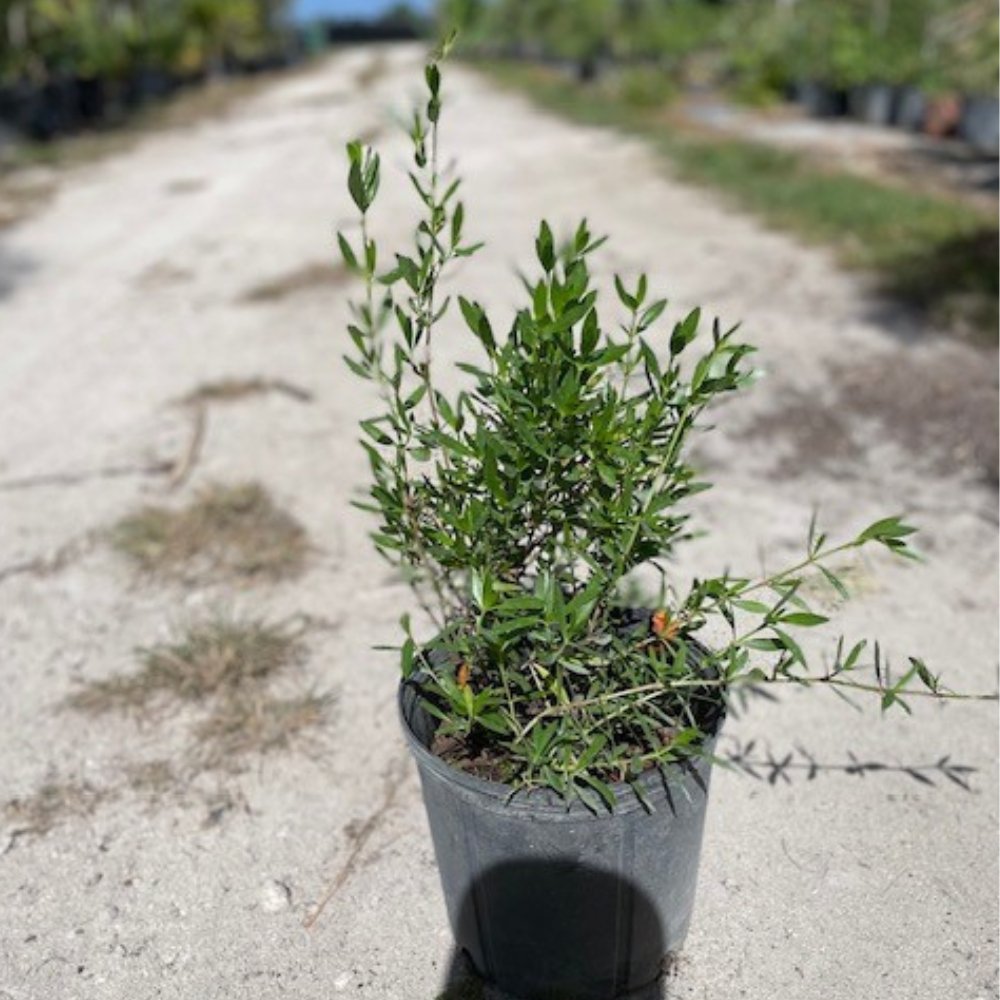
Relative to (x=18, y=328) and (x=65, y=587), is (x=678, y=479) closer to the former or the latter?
(x=65, y=587)

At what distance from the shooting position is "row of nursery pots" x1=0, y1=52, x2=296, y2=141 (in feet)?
52.0

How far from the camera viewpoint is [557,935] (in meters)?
1.90

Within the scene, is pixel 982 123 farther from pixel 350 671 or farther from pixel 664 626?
pixel 664 626

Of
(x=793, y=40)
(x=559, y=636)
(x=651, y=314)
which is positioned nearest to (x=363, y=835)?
(x=559, y=636)

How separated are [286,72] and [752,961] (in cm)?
3545

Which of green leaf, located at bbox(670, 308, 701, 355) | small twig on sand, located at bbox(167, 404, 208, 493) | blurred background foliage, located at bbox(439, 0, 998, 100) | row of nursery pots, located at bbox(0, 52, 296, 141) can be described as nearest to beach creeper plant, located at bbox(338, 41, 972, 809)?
green leaf, located at bbox(670, 308, 701, 355)

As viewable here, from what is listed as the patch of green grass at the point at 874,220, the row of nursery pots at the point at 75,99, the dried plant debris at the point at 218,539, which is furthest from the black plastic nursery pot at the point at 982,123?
the row of nursery pots at the point at 75,99

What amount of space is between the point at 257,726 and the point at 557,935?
3.96 ft

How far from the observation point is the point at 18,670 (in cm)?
317

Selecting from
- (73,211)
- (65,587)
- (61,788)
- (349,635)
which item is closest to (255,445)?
(65,587)

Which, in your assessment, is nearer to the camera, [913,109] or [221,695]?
[221,695]

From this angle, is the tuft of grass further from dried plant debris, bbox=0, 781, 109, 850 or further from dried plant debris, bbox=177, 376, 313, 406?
dried plant debris, bbox=177, 376, 313, 406

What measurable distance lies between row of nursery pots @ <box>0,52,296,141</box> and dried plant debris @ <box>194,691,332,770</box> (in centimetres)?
1535

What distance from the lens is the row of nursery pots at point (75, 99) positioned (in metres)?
15.9
